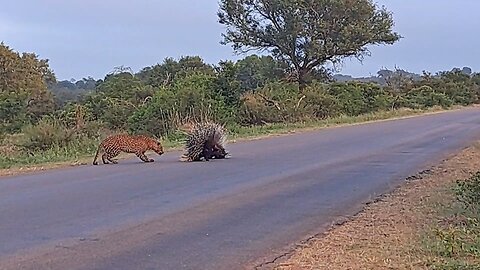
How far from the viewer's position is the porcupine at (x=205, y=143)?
17.0 metres

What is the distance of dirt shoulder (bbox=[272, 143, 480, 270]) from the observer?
7.32 meters

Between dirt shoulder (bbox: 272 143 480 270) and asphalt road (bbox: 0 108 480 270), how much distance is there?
299 mm

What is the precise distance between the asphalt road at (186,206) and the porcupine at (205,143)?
1.54ft

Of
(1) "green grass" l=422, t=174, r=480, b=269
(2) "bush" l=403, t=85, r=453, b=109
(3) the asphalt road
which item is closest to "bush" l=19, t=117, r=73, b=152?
(3) the asphalt road

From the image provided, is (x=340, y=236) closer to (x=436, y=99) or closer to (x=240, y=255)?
(x=240, y=255)

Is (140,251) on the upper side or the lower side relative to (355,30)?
lower

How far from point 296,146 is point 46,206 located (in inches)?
441

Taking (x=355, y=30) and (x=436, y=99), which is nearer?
(x=355, y=30)

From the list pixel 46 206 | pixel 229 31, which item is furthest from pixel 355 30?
pixel 46 206

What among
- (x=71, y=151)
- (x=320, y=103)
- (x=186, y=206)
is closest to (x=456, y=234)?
(x=186, y=206)

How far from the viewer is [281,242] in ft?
27.5

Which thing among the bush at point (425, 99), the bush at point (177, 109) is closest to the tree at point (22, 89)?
the bush at point (177, 109)

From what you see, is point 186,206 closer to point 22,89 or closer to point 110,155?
point 110,155

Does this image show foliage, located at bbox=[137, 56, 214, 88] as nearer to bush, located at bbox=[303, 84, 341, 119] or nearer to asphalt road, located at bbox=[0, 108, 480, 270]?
bush, located at bbox=[303, 84, 341, 119]
